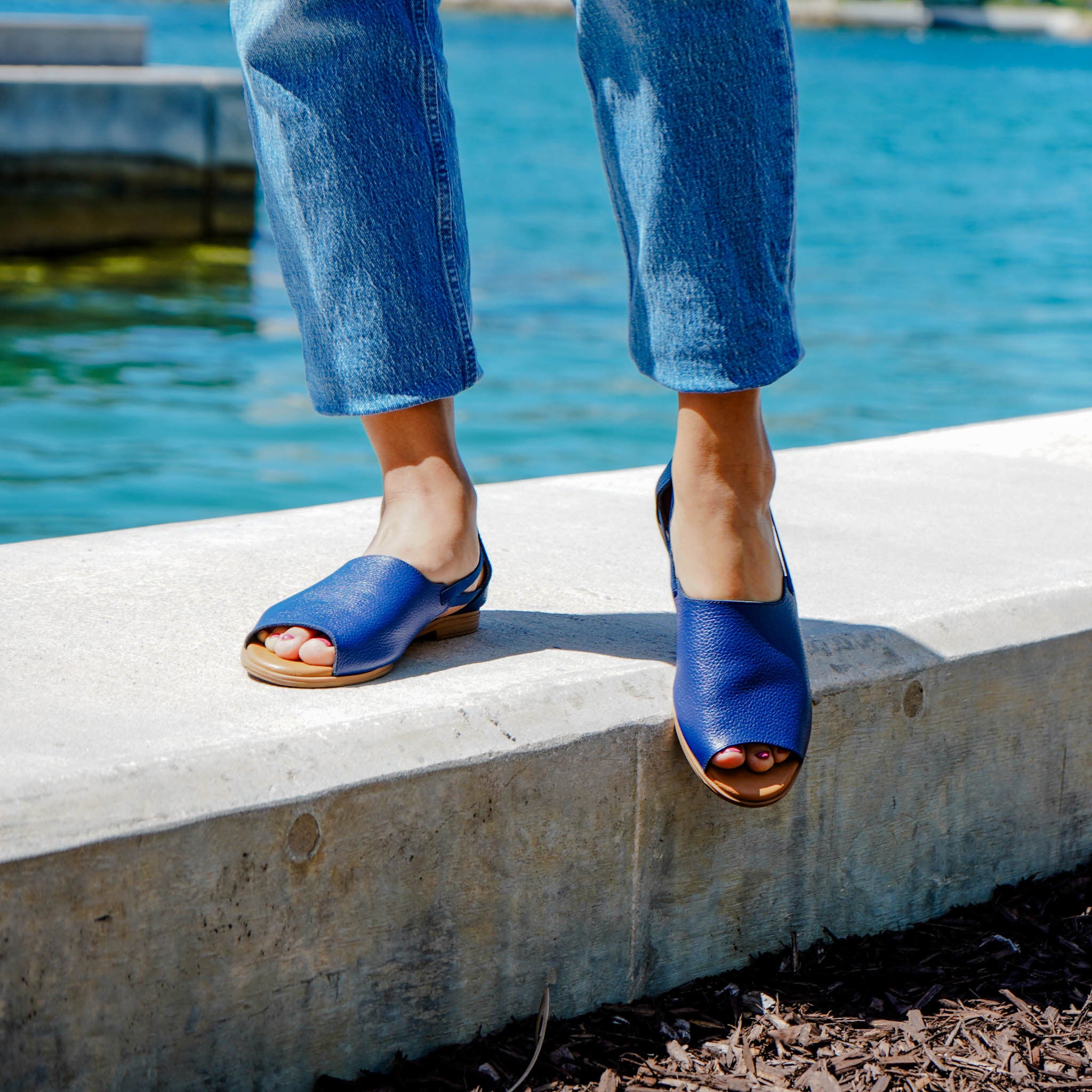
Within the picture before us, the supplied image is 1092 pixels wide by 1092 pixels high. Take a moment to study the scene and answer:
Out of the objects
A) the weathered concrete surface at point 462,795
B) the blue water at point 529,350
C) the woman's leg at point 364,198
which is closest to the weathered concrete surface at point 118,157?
the blue water at point 529,350

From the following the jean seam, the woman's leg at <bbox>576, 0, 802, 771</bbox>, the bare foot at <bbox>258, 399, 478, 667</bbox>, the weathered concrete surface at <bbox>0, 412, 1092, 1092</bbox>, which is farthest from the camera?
the bare foot at <bbox>258, 399, 478, 667</bbox>

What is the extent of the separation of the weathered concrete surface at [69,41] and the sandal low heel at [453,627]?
31.1ft

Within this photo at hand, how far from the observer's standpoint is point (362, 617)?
1502 mm

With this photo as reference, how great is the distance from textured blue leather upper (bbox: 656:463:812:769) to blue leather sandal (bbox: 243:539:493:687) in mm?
291

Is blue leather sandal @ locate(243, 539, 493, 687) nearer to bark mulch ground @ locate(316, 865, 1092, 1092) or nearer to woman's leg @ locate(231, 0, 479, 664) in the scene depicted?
woman's leg @ locate(231, 0, 479, 664)

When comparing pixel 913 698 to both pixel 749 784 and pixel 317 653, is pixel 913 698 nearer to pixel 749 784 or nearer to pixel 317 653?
pixel 749 784

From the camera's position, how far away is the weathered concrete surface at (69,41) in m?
9.80

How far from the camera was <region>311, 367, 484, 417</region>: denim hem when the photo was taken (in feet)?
4.96

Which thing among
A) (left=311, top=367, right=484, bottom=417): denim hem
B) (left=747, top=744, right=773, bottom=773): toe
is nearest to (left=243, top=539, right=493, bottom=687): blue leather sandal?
(left=311, top=367, right=484, bottom=417): denim hem

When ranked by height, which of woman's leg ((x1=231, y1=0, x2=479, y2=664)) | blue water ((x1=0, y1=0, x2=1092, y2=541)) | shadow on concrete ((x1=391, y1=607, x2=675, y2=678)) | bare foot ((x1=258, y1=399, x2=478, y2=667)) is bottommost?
blue water ((x1=0, y1=0, x2=1092, y2=541))

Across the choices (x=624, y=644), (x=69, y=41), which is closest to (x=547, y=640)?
(x=624, y=644)

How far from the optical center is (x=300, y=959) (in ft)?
4.34

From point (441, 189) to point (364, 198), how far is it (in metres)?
0.09

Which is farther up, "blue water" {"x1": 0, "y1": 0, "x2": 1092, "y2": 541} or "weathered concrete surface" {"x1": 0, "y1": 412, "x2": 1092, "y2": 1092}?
"weathered concrete surface" {"x1": 0, "y1": 412, "x2": 1092, "y2": 1092}
